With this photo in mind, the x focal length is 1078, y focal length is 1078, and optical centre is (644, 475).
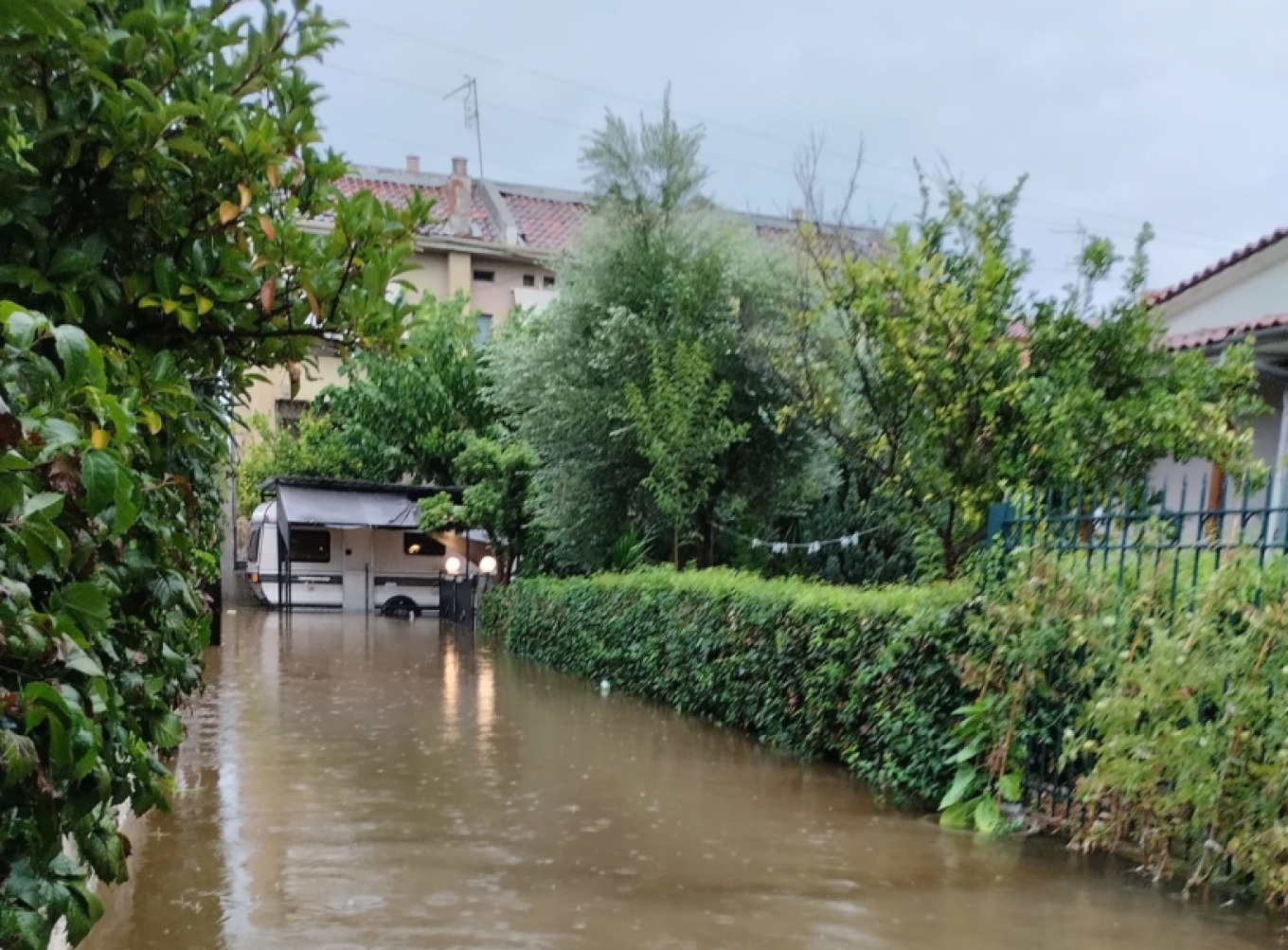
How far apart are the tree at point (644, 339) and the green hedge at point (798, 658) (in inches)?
56.2

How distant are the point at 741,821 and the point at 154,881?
3.37 m

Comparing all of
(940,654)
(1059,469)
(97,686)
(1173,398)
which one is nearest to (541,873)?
(940,654)

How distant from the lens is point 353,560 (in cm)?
2797

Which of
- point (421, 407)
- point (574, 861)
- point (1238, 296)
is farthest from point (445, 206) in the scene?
point (574, 861)

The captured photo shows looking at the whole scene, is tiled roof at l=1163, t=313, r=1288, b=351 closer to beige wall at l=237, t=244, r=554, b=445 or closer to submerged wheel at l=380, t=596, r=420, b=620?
submerged wheel at l=380, t=596, r=420, b=620

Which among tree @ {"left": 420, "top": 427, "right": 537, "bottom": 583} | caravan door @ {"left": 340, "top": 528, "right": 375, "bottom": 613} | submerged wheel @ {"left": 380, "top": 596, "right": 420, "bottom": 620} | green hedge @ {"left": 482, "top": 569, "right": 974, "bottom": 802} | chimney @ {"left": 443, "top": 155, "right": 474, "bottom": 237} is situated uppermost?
chimney @ {"left": 443, "top": 155, "right": 474, "bottom": 237}

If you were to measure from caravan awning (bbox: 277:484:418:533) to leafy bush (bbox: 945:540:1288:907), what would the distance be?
19452mm

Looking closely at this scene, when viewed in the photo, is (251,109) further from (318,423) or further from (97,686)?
(318,423)

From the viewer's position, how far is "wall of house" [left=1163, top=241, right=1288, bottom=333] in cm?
1188

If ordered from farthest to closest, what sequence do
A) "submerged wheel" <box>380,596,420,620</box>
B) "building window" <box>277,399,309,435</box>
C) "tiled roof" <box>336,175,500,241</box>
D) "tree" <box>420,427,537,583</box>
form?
1. "tiled roof" <box>336,175,500,241</box>
2. "building window" <box>277,399,309,435</box>
3. "submerged wheel" <box>380,596,420,620</box>
4. "tree" <box>420,427,537,583</box>

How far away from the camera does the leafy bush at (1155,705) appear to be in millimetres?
4828

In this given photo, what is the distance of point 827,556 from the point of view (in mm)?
15039

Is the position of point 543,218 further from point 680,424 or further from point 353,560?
point 680,424

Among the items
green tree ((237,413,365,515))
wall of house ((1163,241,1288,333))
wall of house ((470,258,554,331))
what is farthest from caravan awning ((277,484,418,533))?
wall of house ((1163,241,1288,333))
